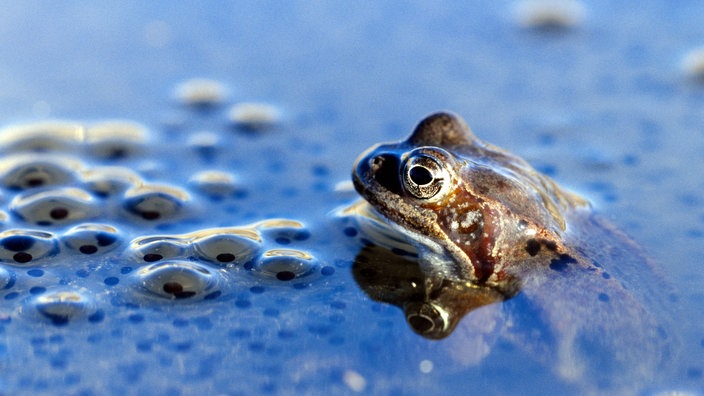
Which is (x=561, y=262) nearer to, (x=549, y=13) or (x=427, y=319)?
(x=427, y=319)

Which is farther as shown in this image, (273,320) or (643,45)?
(643,45)

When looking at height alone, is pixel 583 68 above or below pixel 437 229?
above

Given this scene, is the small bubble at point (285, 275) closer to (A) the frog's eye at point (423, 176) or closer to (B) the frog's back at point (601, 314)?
(A) the frog's eye at point (423, 176)

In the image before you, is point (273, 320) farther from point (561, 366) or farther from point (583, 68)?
point (583, 68)

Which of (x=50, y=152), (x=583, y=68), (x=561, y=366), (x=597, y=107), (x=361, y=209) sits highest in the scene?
(x=583, y=68)

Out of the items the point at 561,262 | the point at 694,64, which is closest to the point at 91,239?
the point at 561,262

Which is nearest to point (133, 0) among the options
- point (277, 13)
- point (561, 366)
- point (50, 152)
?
point (277, 13)

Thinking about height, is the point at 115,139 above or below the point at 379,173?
above
